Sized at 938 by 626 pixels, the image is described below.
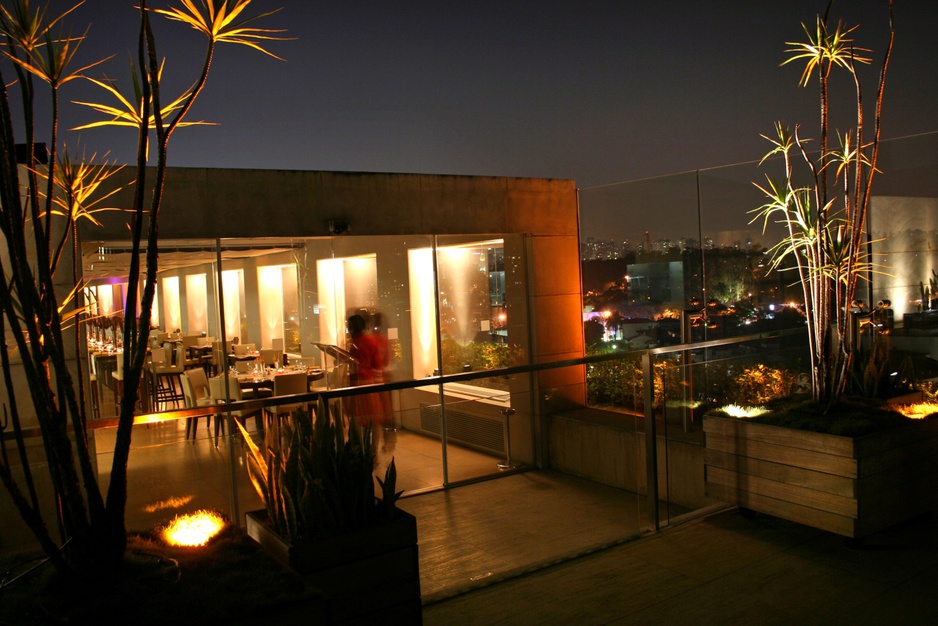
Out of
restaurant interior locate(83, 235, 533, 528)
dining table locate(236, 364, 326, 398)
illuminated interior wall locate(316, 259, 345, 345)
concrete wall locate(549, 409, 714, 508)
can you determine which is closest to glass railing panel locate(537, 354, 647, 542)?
concrete wall locate(549, 409, 714, 508)

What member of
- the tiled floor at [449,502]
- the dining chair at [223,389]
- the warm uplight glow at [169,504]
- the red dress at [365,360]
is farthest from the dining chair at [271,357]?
the warm uplight glow at [169,504]

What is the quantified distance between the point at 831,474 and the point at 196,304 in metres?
6.54

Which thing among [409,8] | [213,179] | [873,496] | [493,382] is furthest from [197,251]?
[873,496]

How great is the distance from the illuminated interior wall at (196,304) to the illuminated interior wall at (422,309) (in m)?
2.15

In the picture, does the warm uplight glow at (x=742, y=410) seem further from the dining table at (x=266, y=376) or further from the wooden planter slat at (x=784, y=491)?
the dining table at (x=266, y=376)

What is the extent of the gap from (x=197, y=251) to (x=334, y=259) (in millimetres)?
1327

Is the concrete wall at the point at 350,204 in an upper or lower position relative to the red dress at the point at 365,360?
upper

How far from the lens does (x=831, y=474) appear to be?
3.79 meters

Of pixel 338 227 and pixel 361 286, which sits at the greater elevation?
pixel 338 227

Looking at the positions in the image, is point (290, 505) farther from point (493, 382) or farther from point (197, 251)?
point (197, 251)

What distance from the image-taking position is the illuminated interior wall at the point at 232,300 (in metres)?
6.83

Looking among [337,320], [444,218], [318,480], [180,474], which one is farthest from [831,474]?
[337,320]

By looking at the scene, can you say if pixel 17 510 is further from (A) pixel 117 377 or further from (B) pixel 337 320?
(B) pixel 337 320

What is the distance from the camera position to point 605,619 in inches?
129
